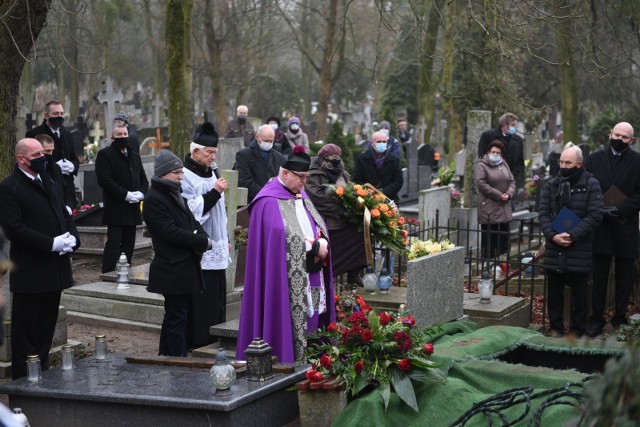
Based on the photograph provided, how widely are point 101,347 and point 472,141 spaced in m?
10.0

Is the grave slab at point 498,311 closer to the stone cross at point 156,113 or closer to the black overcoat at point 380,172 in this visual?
the black overcoat at point 380,172

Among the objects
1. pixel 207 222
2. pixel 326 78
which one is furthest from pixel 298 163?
pixel 326 78

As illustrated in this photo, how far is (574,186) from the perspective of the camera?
9453 millimetres

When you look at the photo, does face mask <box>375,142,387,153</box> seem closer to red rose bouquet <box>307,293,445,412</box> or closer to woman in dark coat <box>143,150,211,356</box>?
woman in dark coat <box>143,150,211,356</box>

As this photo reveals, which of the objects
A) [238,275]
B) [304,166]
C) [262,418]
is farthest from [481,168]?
[262,418]

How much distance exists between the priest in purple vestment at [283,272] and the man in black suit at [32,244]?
1.41m

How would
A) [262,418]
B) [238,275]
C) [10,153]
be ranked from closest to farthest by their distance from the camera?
[262,418]
[10,153]
[238,275]

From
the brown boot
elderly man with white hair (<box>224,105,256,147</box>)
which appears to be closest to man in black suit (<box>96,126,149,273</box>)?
the brown boot

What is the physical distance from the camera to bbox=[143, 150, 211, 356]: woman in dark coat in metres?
7.89

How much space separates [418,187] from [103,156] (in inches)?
456

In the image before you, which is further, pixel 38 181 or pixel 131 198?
pixel 131 198

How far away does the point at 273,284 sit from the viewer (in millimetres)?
7738

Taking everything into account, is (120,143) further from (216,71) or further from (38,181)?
(216,71)

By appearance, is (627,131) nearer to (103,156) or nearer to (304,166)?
(304,166)
